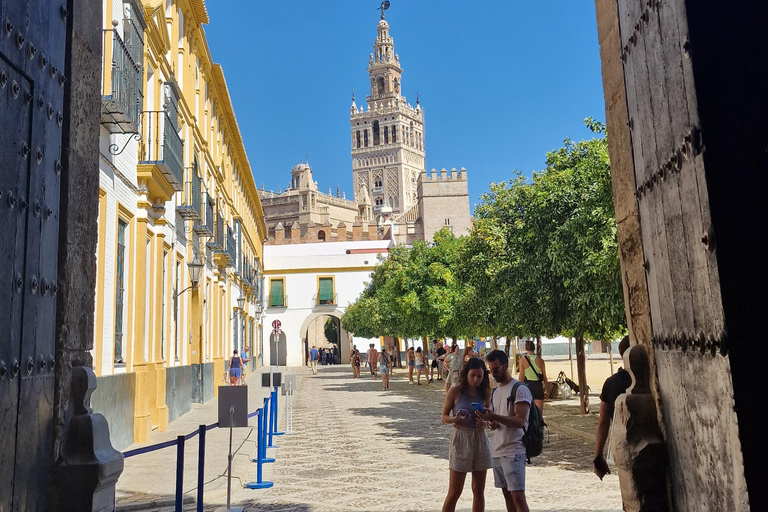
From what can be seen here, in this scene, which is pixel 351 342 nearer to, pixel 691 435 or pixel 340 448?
pixel 340 448

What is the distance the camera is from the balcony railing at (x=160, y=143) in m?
13.0

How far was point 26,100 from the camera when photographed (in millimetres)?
3109

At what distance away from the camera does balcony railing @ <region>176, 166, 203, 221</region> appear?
1659 centimetres

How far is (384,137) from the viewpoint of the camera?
146m

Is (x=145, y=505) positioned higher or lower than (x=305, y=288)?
lower

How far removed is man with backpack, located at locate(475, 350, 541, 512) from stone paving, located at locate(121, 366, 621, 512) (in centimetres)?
171

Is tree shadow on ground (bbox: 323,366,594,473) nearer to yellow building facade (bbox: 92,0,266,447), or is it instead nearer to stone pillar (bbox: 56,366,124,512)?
yellow building facade (bbox: 92,0,266,447)

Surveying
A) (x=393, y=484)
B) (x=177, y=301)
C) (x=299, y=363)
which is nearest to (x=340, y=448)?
(x=393, y=484)

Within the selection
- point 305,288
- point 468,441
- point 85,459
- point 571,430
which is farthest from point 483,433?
point 305,288

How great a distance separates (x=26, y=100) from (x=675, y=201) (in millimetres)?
2681

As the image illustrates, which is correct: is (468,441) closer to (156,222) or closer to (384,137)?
(156,222)

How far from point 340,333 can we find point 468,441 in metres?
52.7

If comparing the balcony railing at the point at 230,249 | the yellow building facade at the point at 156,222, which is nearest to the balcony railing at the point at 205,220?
the yellow building facade at the point at 156,222

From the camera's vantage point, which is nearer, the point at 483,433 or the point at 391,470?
the point at 483,433
